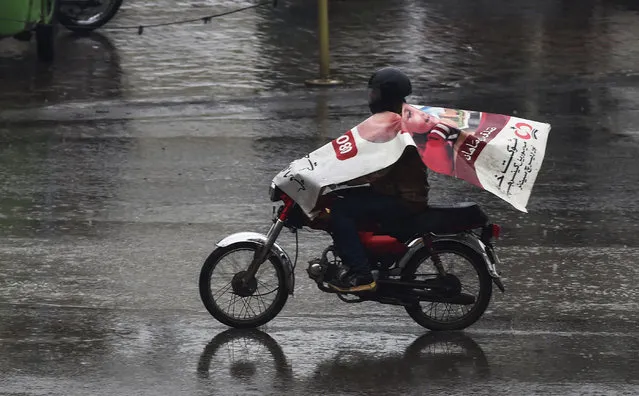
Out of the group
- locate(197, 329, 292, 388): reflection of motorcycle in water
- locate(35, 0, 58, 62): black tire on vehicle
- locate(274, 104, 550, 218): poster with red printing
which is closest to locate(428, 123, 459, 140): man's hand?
locate(274, 104, 550, 218): poster with red printing

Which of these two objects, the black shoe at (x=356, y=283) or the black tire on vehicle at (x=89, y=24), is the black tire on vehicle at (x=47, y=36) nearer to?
the black tire on vehicle at (x=89, y=24)

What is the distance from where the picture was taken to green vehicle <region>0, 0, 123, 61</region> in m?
16.4

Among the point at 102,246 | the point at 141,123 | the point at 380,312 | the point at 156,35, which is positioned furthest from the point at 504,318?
the point at 156,35

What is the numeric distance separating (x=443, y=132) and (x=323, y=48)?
337 inches

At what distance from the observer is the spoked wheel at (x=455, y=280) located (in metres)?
7.96

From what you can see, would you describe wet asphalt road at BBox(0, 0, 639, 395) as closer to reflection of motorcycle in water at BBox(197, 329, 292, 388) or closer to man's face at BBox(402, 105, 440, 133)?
reflection of motorcycle in water at BBox(197, 329, 292, 388)

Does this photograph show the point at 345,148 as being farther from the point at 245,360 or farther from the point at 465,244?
the point at 245,360

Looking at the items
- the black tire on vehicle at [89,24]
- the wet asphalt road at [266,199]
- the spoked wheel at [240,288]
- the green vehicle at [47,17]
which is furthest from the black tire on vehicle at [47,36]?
the spoked wheel at [240,288]

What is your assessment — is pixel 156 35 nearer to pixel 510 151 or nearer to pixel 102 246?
pixel 102 246

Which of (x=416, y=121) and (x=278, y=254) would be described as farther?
(x=278, y=254)

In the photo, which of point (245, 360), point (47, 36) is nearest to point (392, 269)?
point (245, 360)

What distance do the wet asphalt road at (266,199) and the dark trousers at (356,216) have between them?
0.48 m

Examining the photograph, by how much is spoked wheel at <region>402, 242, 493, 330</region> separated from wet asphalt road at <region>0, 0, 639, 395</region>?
0.40 ft

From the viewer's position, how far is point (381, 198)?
7.84 m
